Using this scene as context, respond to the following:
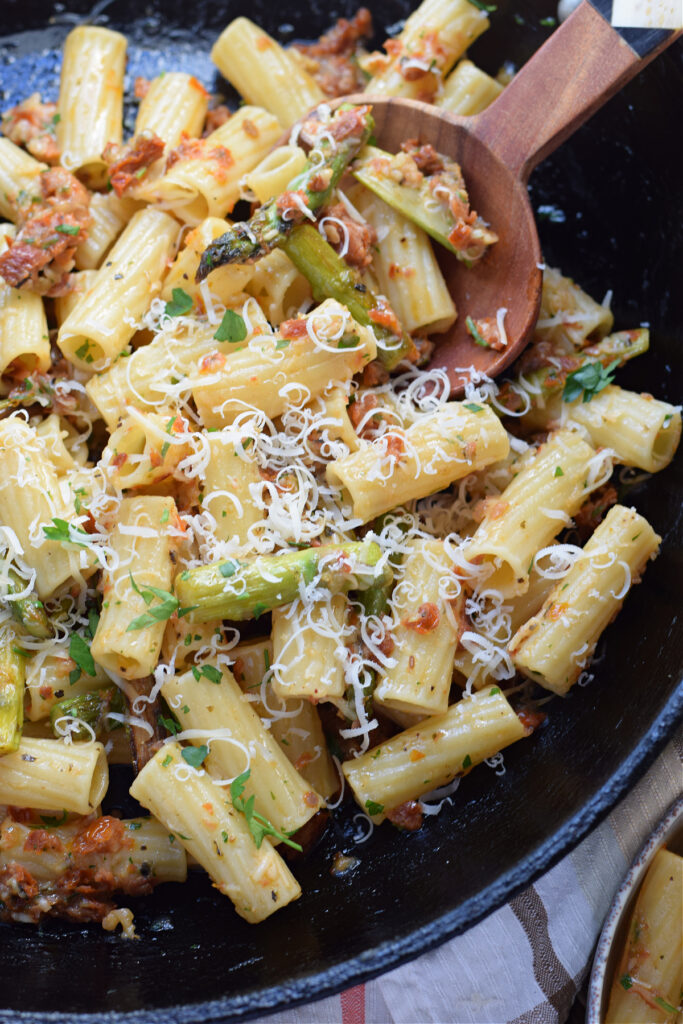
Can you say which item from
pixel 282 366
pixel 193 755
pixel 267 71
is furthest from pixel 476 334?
pixel 193 755

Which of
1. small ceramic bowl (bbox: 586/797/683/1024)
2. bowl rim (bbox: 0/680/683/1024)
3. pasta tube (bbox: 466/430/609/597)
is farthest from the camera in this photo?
small ceramic bowl (bbox: 586/797/683/1024)

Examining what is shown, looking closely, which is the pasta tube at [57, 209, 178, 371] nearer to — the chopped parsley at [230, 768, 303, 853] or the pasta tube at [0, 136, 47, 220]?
the pasta tube at [0, 136, 47, 220]

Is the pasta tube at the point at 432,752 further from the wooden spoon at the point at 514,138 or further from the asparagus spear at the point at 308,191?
the asparagus spear at the point at 308,191

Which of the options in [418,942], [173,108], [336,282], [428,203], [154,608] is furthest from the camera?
[173,108]

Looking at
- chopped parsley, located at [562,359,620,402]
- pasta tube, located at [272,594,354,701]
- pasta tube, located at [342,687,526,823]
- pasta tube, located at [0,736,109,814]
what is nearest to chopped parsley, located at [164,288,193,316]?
pasta tube, located at [272,594,354,701]

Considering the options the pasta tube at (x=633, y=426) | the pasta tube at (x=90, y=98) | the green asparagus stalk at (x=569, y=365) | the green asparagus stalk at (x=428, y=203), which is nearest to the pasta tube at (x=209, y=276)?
the green asparagus stalk at (x=428, y=203)

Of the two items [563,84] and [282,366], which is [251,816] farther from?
[563,84]

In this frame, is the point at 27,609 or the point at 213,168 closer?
the point at 27,609
